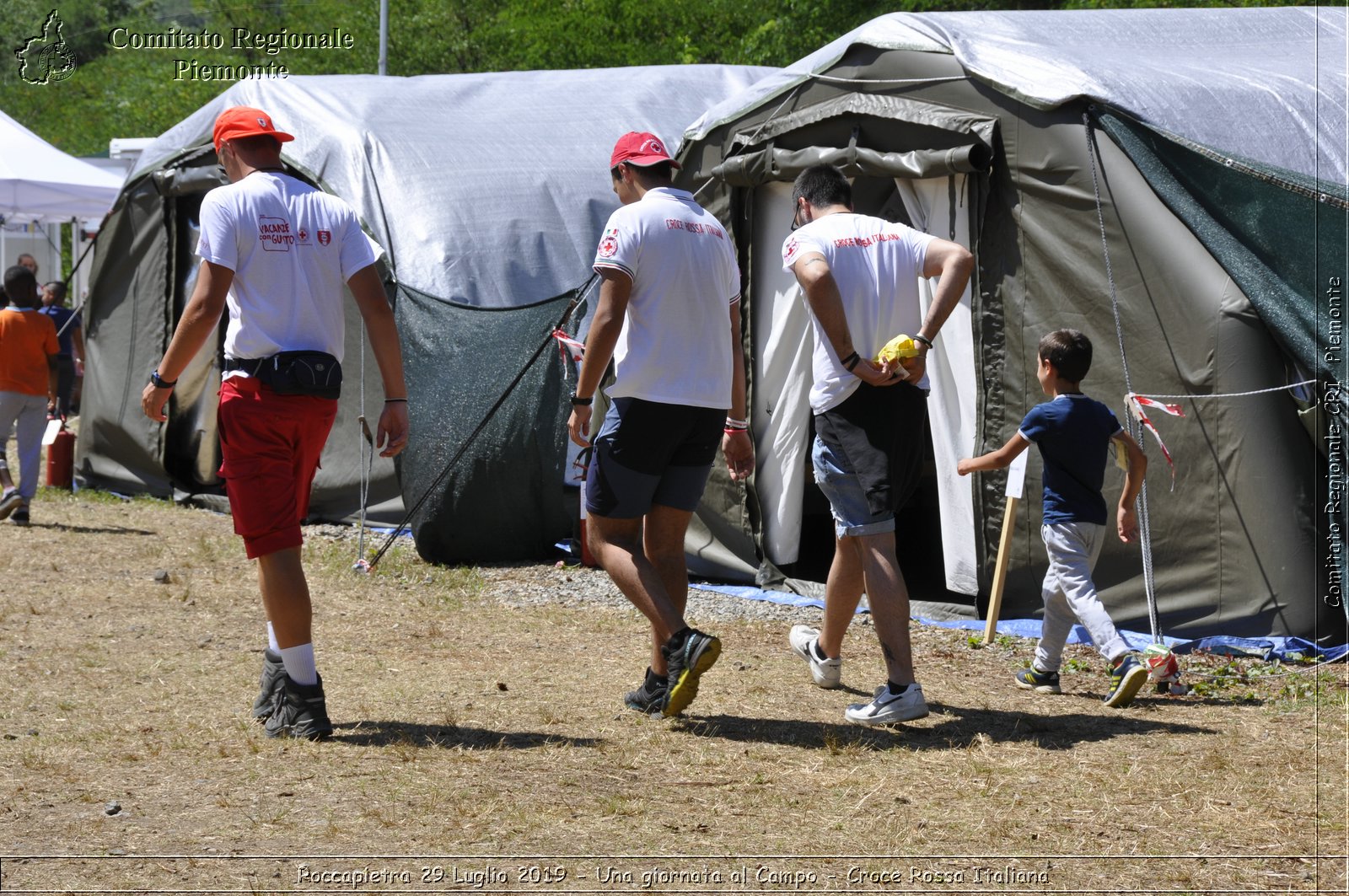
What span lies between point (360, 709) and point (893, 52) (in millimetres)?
4112

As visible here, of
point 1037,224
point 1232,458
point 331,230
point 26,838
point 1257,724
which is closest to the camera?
point 26,838

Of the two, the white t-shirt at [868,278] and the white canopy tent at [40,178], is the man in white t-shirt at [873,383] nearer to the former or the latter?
the white t-shirt at [868,278]

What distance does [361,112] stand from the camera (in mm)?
10523

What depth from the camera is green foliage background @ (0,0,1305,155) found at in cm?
2294

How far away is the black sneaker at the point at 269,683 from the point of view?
499 centimetres

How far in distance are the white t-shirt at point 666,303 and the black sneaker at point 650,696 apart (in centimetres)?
99

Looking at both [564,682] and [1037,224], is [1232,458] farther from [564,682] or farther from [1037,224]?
[564,682]

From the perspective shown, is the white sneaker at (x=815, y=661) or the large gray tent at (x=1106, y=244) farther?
the large gray tent at (x=1106, y=244)


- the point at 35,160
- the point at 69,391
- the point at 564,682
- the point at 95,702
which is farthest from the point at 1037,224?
the point at 35,160

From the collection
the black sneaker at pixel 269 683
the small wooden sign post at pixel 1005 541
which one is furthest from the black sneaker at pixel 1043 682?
the black sneaker at pixel 269 683

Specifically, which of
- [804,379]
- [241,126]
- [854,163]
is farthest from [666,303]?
[804,379]

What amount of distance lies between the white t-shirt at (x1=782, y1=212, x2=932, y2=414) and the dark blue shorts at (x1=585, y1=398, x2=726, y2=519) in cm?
47

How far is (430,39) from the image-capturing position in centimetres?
2991

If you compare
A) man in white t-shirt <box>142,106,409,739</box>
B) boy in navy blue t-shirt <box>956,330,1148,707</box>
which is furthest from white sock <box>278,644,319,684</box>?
boy in navy blue t-shirt <box>956,330,1148,707</box>
